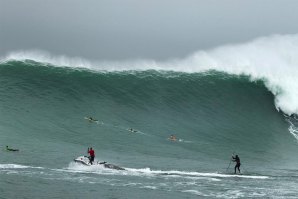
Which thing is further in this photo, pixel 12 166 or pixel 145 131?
pixel 145 131

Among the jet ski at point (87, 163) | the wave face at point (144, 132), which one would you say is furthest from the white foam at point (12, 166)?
the jet ski at point (87, 163)

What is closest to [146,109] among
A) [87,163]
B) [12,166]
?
[87,163]

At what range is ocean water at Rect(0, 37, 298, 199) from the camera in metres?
19.9

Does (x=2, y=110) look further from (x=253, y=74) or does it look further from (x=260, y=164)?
(x=253, y=74)

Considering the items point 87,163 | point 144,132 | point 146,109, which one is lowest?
point 87,163

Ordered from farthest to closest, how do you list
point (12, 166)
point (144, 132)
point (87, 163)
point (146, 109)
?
point (146, 109) → point (144, 132) → point (87, 163) → point (12, 166)

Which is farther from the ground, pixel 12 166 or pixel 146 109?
pixel 146 109

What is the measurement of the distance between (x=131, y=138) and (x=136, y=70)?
18.5m

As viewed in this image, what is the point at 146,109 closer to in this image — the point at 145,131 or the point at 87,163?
the point at 145,131

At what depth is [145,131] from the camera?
33.5m

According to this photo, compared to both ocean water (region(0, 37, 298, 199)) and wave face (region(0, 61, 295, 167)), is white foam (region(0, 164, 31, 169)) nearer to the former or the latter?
ocean water (region(0, 37, 298, 199))

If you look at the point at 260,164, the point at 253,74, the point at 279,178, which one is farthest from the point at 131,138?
the point at 253,74

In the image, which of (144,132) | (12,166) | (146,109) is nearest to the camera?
(12,166)

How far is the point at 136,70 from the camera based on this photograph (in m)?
49.0
